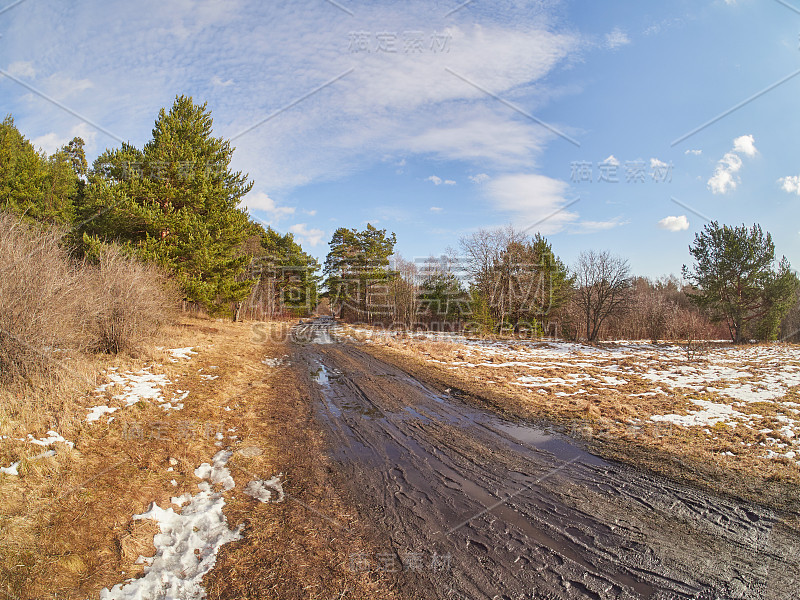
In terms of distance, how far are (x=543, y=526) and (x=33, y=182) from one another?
29047mm

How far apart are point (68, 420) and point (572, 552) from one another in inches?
271

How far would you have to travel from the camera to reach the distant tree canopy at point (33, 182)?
19.7 metres

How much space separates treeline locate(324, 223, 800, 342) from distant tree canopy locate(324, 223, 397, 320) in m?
0.14

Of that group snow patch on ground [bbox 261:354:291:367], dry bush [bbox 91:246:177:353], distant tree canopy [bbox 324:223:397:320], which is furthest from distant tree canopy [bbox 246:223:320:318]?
dry bush [bbox 91:246:177:353]

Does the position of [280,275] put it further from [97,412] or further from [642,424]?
[642,424]

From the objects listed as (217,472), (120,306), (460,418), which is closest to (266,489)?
(217,472)

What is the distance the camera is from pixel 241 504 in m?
4.30

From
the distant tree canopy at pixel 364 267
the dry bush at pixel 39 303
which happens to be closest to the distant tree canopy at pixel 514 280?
the distant tree canopy at pixel 364 267

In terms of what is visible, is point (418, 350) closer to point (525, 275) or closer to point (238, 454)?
point (238, 454)

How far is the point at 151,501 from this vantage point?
4.23 metres

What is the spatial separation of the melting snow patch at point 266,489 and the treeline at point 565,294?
25401 mm

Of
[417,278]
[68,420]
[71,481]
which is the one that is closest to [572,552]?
[71,481]

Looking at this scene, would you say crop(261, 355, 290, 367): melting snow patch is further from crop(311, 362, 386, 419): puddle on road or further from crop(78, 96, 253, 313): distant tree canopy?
crop(78, 96, 253, 313): distant tree canopy

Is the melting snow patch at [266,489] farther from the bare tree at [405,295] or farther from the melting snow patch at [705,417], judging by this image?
the bare tree at [405,295]
